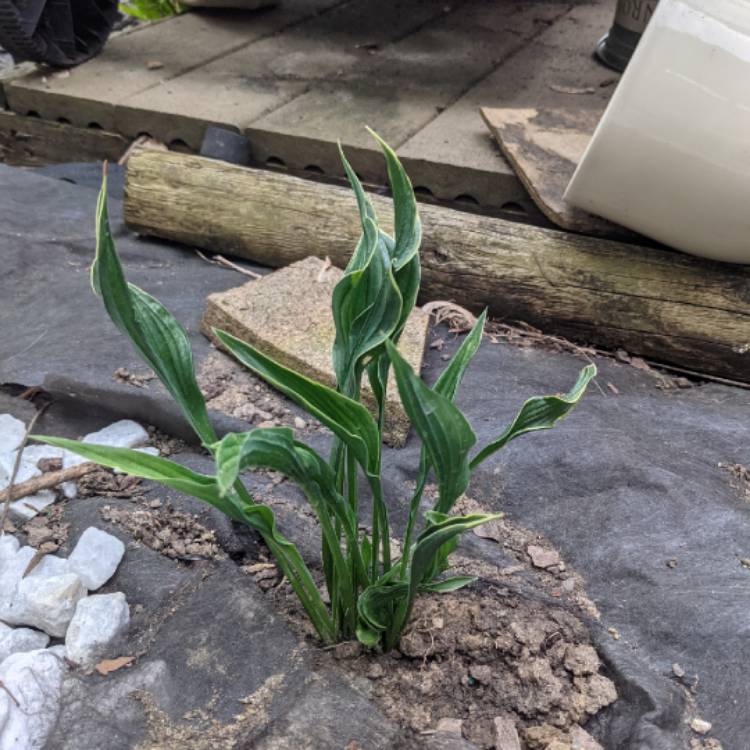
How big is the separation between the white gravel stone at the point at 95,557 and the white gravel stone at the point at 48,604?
0.10ft

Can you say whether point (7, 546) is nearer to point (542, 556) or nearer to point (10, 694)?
point (10, 694)

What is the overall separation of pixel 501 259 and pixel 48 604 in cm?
130

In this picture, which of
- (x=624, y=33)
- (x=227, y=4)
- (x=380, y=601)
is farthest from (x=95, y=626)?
(x=227, y=4)

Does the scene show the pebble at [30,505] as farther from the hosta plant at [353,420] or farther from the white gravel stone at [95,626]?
the hosta plant at [353,420]

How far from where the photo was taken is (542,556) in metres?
1.41

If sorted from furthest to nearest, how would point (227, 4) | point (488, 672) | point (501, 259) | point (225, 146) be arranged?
1. point (227, 4)
2. point (225, 146)
3. point (501, 259)
4. point (488, 672)

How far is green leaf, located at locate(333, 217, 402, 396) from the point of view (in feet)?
3.09

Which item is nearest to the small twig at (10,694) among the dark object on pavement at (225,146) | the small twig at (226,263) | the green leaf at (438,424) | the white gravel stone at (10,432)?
the white gravel stone at (10,432)

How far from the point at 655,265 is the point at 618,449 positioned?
568 mm

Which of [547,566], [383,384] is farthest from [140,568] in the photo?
[547,566]

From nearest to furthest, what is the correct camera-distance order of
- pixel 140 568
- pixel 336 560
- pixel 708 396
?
A: 1. pixel 336 560
2. pixel 140 568
3. pixel 708 396

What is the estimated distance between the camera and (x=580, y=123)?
8.59ft

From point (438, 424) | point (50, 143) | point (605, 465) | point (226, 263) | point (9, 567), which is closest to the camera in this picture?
point (438, 424)

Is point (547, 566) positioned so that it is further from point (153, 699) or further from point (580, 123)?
point (580, 123)
